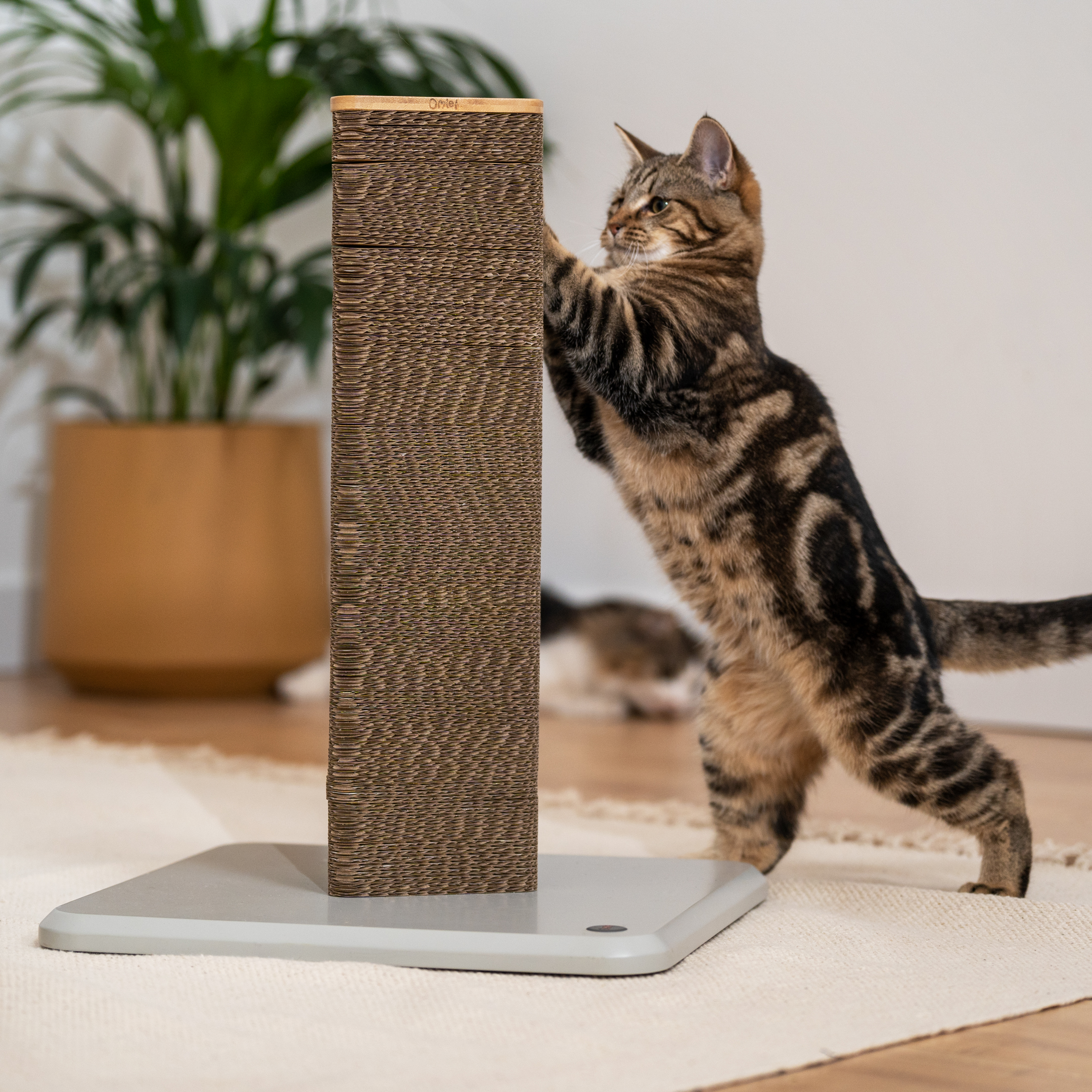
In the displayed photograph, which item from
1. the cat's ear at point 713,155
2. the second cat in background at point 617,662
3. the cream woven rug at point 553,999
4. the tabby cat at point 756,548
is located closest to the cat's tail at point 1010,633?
the tabby cat at point 756,548

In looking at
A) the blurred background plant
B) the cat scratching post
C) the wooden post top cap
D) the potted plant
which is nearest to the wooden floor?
the potted plant

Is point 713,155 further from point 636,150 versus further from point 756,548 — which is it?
point 756,548

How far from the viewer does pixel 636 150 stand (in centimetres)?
154

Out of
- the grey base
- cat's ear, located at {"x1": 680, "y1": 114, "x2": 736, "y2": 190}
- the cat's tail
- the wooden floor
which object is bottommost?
the wooden floor

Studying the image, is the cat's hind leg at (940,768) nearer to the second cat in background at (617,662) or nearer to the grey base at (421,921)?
the grey base at (421,921)

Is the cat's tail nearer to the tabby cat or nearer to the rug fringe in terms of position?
the tabby cat

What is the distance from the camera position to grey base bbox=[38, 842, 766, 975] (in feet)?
3.51

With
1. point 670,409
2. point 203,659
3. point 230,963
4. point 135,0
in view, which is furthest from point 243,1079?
point 135,0

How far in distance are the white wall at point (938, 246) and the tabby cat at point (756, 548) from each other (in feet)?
3.09

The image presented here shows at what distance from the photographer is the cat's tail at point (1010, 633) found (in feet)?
4.61

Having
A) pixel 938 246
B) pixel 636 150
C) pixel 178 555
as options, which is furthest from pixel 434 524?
pixel 178 555

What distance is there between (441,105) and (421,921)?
0.66 meters

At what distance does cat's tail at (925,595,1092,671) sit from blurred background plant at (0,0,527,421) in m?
1.40

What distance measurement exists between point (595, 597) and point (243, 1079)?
2131 mm
